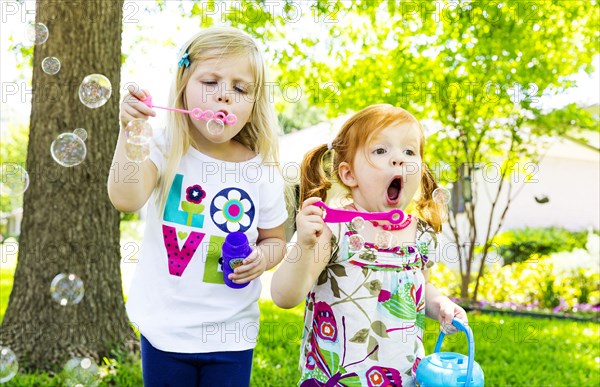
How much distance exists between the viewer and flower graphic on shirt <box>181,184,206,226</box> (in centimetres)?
193

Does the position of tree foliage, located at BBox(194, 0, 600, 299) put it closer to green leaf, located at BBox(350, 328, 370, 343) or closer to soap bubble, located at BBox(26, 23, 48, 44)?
soap bubble, located at BBox(26, 23, 48, 44)

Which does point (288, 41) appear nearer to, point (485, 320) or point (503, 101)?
point (503, 101)

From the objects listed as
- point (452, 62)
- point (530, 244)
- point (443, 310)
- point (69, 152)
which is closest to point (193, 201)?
point (443, 310)

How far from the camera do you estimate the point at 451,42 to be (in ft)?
20.9

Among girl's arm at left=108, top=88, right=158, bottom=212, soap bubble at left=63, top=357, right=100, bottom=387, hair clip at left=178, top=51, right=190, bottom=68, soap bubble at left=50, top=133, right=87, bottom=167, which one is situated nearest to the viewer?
girl's arm at left=108, top=88, right=158, bottom=212

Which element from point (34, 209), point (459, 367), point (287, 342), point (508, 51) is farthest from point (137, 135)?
point (508, 51)

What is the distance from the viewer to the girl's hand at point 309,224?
65.9 inches

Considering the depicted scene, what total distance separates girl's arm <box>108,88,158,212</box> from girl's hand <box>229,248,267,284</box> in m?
0.35

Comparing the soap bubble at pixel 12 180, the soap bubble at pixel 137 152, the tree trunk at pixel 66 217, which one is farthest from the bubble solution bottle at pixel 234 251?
the tree trunk at pixel 66 217

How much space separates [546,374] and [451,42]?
3.57 m

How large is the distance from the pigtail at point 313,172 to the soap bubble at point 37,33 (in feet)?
7.24

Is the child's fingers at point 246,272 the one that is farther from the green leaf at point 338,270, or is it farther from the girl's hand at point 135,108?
the girl's hand at point 135,108

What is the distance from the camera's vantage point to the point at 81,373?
11.1 ft

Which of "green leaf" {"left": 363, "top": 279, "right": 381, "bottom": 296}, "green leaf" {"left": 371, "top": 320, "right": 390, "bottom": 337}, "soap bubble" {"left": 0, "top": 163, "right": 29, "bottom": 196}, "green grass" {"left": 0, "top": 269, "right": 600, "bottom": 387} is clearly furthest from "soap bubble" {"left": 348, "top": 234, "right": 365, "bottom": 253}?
"green grass" {"left": 0, "top": 269, "right": 600, "bottom": 387}
